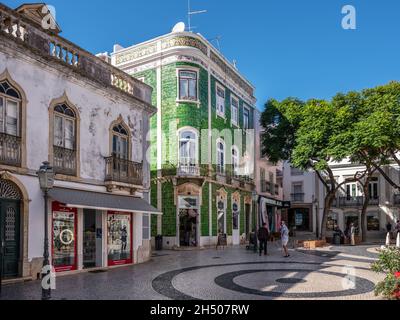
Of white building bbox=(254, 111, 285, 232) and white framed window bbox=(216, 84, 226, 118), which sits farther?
white building bbox=(254, 111, 285, 232)

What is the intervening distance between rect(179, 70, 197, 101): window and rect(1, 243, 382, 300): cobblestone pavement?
10978 millimetres

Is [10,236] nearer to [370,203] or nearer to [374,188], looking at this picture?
[370,203]

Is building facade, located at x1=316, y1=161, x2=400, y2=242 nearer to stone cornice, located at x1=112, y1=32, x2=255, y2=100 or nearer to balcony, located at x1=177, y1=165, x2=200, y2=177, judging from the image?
stone cornice, located at x1=112, y1=32, x2=255, y2=100

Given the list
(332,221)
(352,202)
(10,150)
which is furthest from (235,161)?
(10,150)

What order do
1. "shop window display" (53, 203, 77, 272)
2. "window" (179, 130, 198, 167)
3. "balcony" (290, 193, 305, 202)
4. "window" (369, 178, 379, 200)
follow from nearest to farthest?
"shop window display" (53, 203, 77, 272), "window" (179, 130, 198, 167), "window" (369, 178, 379, 200), "balcony" (290, 193, 305, 202)

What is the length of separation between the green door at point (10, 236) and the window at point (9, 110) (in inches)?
79.7

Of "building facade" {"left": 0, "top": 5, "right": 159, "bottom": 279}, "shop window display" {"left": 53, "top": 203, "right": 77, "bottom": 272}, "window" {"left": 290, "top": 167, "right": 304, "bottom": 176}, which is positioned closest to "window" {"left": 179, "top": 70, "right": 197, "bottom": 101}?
"building facade" {"left": 0, "top": 5, "right": 159, "bottom": 279}

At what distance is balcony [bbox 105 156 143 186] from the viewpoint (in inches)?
622

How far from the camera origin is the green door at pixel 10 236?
460 inches

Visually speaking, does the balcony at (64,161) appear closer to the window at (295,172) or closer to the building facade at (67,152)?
the building facade at (67,152)

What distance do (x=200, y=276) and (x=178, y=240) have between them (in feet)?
36.6
